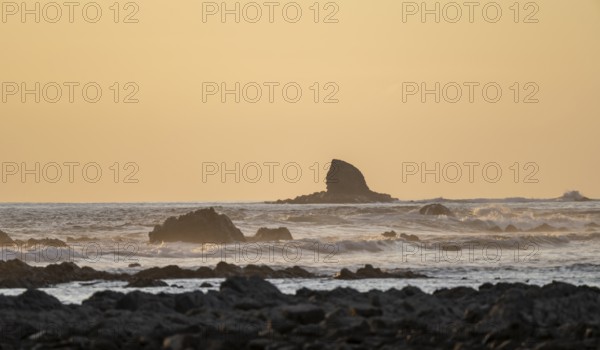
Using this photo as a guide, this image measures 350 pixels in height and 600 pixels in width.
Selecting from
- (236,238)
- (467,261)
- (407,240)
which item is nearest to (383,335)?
(467,261)

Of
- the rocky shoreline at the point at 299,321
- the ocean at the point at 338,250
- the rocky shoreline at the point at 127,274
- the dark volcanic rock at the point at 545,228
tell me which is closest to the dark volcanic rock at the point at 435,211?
the ocean at the point at 338,250

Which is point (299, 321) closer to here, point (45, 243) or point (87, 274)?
point (87, 274)

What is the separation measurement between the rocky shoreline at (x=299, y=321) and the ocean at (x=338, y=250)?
17.8ft

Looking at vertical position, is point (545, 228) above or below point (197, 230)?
below

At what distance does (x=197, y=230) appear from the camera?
5034 centimetres

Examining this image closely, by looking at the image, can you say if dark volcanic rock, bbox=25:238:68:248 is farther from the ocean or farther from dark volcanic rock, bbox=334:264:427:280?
dark volcanic rock, bbox=334:264:427:280

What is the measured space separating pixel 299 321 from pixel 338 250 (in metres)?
30.9

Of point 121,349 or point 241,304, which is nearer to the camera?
point 121,349

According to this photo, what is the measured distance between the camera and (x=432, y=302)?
2095cm

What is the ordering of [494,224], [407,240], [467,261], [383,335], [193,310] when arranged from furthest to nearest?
[494,224] → [407,240] → [467,261] → [193,310] → [383,335]

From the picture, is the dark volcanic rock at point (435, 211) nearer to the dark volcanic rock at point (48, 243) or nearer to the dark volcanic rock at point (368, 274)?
the dark volcanic rock at point (48, 243)

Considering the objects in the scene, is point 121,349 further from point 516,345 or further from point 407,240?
point 407,240

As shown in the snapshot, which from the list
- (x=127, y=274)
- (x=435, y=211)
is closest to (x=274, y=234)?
(x=127, y=274)

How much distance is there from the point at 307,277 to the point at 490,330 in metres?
15.7
